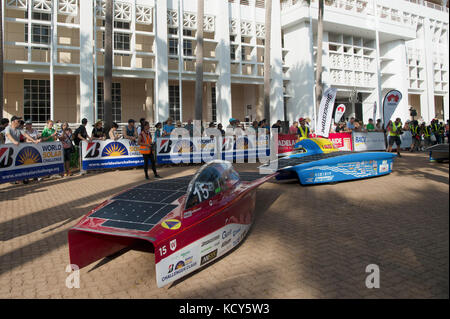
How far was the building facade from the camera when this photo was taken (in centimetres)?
1883

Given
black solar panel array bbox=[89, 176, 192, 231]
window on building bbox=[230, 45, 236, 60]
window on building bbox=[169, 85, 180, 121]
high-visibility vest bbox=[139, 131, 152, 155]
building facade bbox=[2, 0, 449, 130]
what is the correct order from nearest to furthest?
1. black solar panel array bbox=[89, 176, 192, 231]
2. high-visibility vest bbox=[139, 131, 152, 155]
3. building facade bbox=[2, 0, 449, 130]
4. window on building bbox=[169, 85, 180, 121]
5. window on building bbox=[230, 45, 236, 60]

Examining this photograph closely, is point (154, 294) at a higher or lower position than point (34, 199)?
lower

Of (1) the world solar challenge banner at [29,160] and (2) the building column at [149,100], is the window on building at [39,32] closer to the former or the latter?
(2) the building column at [149,100]

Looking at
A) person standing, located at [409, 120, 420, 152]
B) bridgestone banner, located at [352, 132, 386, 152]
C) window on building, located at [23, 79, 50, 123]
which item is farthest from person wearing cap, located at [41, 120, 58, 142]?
person standing, located at [409, 120, 420, 152]

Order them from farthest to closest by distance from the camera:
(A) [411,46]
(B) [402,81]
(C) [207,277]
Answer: (A) [411,46] < (B) [402,81] < (C) [207,277]

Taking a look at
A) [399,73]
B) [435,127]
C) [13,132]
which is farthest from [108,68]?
[399,73]

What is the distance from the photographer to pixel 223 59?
76.3 ft

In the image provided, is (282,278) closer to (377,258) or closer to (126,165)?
(377,258)

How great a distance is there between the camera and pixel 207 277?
4262mm

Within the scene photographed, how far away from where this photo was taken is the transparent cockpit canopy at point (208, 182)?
14.3ft

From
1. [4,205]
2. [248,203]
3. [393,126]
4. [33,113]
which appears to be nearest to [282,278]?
[248,203]

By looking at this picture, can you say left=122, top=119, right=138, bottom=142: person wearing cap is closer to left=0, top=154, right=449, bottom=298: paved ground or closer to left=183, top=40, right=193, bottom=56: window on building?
left=0, top=154, right=449, bottom=298: paved ground

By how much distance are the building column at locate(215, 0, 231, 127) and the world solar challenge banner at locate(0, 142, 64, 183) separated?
42.8 feet

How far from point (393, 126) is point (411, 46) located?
27121 millimetres
